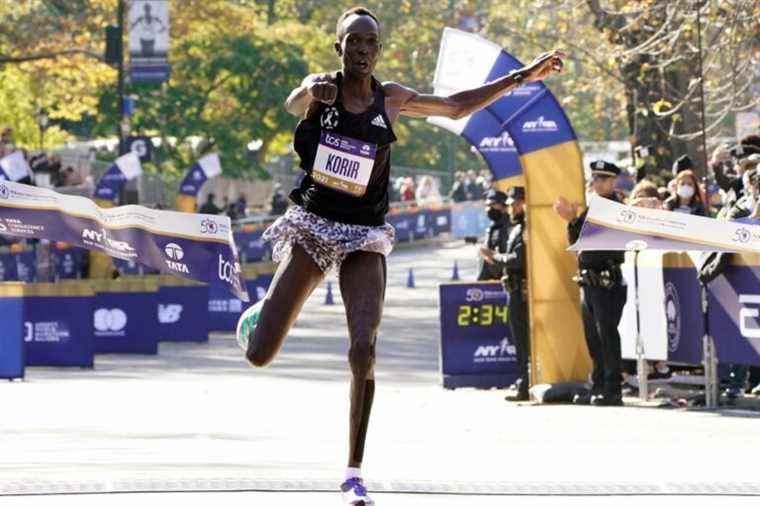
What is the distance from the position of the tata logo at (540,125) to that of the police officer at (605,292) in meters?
0.89

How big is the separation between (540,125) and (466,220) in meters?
45.0

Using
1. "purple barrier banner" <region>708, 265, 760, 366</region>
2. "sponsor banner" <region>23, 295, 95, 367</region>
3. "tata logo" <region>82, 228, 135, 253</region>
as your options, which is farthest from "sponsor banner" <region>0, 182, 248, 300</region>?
"sponsor banner" <region>23, 295, 95, 367</region>

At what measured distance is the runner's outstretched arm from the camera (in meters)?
A: 9.68

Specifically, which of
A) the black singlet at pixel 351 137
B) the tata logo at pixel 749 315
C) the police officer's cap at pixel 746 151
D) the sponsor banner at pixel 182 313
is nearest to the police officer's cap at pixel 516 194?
the police officer's cap at pixel 746 151

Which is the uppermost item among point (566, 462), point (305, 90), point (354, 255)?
point (305, 90)

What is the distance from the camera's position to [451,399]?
60.5 ft

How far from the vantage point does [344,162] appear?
9.40 meters

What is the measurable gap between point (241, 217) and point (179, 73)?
3821mm

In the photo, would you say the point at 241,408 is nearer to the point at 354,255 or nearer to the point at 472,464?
the point at 472,464

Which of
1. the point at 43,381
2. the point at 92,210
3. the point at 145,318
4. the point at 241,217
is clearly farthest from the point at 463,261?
the point at 92,210

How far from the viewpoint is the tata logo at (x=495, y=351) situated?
20.3 metres

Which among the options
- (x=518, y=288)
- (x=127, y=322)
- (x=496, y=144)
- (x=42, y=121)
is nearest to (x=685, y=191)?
(x=518, y=288)

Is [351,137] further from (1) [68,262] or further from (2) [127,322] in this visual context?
(1) [68,262]

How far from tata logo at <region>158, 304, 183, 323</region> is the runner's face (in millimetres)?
19036
